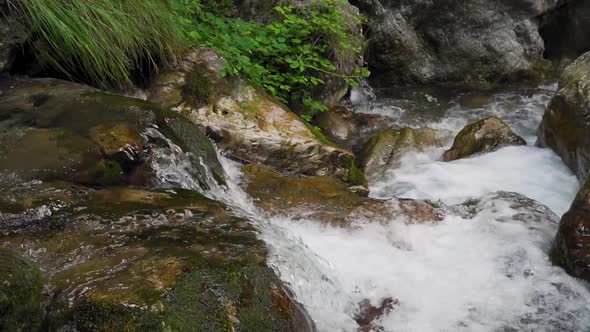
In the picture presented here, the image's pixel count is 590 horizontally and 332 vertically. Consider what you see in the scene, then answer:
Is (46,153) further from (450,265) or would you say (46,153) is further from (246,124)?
(450,265)

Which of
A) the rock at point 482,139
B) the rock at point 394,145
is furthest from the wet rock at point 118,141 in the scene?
the rock at point 482,139

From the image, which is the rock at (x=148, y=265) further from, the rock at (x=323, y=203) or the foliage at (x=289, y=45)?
the foliage at (x=289, y=45)

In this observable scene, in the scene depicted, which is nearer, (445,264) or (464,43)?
(445,264)

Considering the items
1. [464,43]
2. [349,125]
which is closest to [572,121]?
[349,125]

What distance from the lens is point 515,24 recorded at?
9.93m

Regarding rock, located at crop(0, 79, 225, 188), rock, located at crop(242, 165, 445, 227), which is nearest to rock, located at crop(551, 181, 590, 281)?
rock, located at crop(242, 165, 445, 227)

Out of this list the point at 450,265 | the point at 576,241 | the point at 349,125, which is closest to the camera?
the point at 576,241

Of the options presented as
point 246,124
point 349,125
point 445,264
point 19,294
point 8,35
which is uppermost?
point 8,35

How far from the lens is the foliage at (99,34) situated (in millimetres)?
4043

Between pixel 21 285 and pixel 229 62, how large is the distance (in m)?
3.76

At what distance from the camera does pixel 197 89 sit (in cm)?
503

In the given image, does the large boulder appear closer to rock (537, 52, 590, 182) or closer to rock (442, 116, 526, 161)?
rock (442, 116, 526, 161)

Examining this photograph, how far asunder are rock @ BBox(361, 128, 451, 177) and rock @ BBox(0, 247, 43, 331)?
14.8 feet

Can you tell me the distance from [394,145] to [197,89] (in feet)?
8.85
